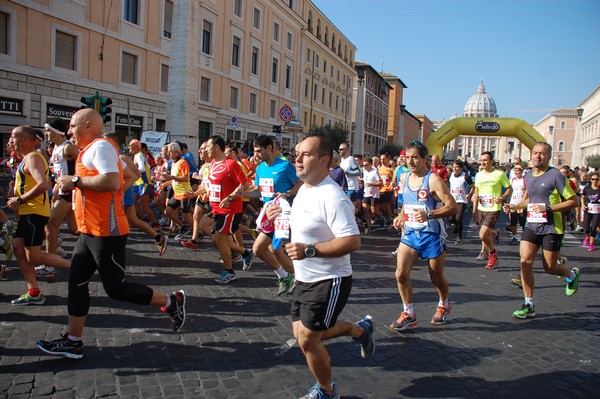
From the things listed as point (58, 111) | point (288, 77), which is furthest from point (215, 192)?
point (288, 77)

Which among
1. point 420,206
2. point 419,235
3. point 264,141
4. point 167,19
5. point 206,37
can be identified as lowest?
point 419,235

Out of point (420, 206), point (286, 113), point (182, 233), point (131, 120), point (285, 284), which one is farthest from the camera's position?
point (131, 120)

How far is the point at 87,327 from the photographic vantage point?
451 cm

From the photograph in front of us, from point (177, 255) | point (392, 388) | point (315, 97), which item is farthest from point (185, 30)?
point (315, 97)

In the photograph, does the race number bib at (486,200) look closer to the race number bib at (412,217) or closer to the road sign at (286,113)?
the race number bib at (412,217)

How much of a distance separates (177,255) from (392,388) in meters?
5.46

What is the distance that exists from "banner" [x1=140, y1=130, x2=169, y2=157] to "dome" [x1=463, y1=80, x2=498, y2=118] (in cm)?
16427

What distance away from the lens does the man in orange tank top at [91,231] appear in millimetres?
3758

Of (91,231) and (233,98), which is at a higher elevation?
(233,98)

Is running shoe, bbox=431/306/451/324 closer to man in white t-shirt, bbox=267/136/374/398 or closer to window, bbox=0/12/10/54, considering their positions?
man in white t-shirt, bbox=267/136/374/398

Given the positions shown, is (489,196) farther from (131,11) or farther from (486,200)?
(131,11)

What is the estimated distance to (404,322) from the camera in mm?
4930

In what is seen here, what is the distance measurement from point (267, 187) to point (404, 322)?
2.56 m

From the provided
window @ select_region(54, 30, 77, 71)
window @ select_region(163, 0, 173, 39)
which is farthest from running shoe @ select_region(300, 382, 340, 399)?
window @ select_region(163, 0, 173, 39)
